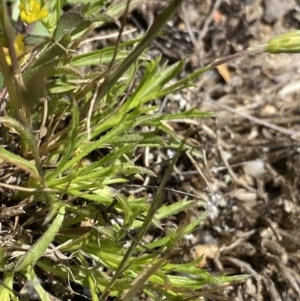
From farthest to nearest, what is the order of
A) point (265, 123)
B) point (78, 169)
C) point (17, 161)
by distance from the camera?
1. point (265, 123)
2. point (78, 169)
3. point (17, 161)

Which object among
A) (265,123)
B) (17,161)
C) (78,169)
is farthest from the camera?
(265,123)

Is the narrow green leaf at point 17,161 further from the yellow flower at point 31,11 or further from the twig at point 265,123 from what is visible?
the twig at point 265,123

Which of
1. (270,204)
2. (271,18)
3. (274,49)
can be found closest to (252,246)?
(270,204)

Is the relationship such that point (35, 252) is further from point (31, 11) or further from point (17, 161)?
point (31, 11)

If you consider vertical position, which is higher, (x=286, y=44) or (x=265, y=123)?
(x=286, y=44)

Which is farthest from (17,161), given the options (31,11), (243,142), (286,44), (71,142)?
(243,142)

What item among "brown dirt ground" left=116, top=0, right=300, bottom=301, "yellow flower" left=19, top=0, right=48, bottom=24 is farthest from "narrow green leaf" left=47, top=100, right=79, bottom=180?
"brown dirt ground" left=116, top=0, right=300, bottom=301

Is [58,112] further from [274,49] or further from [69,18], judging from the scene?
[274,49]
